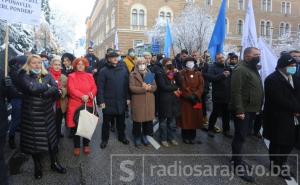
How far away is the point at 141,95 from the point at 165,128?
90 centimetres

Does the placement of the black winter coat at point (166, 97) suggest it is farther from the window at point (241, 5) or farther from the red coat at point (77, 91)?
the window at point (241, 5)

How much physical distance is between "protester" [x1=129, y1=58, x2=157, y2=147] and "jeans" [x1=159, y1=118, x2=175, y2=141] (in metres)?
0.29

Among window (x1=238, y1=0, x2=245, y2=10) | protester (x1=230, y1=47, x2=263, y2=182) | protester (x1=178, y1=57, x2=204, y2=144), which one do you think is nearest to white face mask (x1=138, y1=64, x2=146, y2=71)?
protester (x1=178, y1=57, x2=204, y2=144)

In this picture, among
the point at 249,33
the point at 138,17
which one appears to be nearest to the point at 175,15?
the point at 138,17

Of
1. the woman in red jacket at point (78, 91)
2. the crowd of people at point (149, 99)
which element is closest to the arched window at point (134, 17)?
the crowd of people at point (149, 99)

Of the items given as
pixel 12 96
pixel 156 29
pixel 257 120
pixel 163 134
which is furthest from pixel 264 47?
pixel 156 29

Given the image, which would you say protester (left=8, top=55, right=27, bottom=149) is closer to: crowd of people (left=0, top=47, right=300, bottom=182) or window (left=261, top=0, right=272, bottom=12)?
crowd of people (left=0, top=47, right=300, bottom=182)

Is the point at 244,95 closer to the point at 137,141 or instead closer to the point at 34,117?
the point at 137,141

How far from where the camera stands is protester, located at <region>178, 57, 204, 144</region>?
722 cm

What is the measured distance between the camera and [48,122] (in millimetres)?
5195

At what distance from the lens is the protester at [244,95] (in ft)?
17.9

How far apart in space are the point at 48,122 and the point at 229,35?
50760 mm

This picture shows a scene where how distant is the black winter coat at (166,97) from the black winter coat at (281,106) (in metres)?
2.01

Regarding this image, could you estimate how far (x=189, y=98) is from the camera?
7.19 metres
